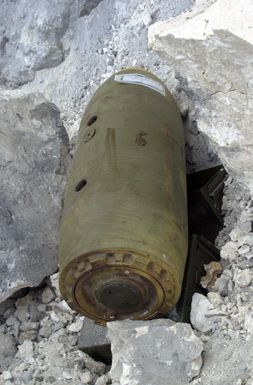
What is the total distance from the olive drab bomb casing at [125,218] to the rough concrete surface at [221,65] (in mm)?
321

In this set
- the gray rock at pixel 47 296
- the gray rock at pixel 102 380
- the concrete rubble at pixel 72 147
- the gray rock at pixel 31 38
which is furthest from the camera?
the gray rock at pixel 31 38

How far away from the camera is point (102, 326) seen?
Result: 2.78 m

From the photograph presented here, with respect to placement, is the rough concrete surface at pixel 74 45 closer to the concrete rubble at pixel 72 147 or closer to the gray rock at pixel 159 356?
the concrete rubble at pixel 72 147

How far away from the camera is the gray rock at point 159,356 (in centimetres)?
→ 227

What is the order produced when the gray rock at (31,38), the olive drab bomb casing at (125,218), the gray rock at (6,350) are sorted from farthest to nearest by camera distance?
1. the gray rock at (31,38)
2. the gray rock at (6,350)
3. the olive drab bomb casing at (125,218)

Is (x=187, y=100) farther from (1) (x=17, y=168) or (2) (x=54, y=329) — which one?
(2) (x=54, y=329)

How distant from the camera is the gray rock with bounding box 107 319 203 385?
2.27 m

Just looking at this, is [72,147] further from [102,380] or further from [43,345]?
[102,380]

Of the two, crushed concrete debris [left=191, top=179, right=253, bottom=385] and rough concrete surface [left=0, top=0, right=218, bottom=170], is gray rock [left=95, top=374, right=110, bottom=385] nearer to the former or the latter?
crushed concrete debris [left=191, top=179, right=253, bottom=385]

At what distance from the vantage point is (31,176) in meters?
3.23

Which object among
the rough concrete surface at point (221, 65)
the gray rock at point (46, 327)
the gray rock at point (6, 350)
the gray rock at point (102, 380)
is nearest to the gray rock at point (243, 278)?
the rough concrete surface at point (221, 65)

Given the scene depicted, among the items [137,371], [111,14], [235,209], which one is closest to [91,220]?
[137,371]

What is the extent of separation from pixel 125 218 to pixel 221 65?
62 centimetres

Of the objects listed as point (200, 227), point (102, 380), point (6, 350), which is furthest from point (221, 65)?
point (6, 350)
